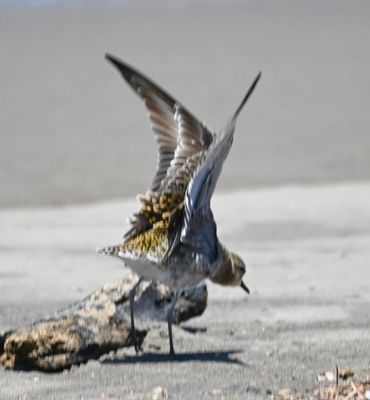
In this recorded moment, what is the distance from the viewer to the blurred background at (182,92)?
15.8 metres

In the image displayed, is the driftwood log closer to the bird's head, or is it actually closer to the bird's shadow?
the bird's shadow

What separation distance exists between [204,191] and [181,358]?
1.02 metres

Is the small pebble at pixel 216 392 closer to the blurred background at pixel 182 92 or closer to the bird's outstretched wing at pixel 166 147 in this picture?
the bird's outstretched wing at pixel 166 147

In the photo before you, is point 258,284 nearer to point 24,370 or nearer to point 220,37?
point 24,370

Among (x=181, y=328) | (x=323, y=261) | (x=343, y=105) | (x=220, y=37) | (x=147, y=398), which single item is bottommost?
(x=147, y=398)

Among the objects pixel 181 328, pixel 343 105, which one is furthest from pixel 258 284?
pixel 343 105

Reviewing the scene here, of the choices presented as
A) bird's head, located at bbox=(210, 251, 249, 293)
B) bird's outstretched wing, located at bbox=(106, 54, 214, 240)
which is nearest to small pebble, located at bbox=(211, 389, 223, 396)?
bird's head, located at bbox=(210, 251, 249, 293)

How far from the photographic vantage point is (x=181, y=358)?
23.0 feet

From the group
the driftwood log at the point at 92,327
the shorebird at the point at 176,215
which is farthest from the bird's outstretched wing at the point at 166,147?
the driftwood log at the point at 92,327

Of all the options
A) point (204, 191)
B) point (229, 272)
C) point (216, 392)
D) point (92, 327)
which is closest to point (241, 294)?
point (229, 272)

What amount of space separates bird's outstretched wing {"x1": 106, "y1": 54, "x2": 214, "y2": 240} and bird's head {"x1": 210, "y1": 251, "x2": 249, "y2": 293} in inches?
19.6

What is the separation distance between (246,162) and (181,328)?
341 inches

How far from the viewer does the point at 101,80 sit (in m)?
21.6

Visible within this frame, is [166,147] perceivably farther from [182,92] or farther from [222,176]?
[182,92]
